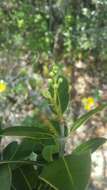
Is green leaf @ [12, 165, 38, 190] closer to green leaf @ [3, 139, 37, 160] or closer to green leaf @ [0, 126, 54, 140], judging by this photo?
green leaf @ [3, 139, 37, 160]

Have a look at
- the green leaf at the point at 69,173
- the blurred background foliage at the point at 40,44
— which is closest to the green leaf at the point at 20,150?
the green leaf at the point at 69,173

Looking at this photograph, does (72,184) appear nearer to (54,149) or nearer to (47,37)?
(54,149)

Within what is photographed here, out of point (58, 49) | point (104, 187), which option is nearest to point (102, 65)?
point (58, 49)

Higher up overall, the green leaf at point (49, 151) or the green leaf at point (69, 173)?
the green leaf at point (49, 151)

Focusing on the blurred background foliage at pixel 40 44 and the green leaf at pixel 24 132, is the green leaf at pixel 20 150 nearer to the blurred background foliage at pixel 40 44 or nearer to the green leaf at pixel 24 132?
the green leaf at pixel 24 132

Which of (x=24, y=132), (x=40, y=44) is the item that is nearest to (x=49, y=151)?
(x=24, y=132)

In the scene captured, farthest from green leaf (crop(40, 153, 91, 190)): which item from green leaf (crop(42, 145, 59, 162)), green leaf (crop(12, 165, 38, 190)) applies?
green leaf (crop(12, 165, 38, 190))
